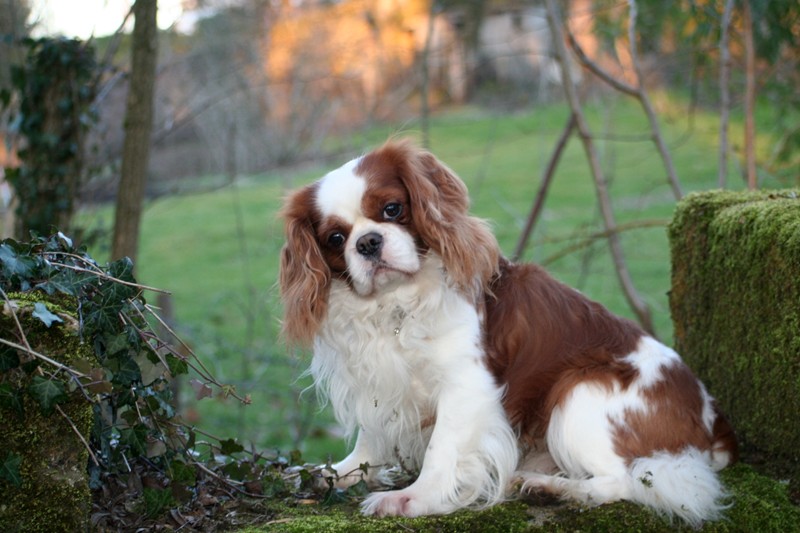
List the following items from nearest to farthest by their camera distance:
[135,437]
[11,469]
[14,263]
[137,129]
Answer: [11,469], [14,263], [135,437], [137,129]

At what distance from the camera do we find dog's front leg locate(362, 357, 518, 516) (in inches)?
125

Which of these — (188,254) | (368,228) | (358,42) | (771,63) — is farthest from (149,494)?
(188,254)

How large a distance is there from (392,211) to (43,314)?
1354mm

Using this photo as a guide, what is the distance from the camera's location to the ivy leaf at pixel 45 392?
239 centimetres

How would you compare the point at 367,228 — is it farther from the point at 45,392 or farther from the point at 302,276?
the point at 45,392

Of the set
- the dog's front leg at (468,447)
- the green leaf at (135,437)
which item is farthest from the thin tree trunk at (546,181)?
the green leaf at (135,437)

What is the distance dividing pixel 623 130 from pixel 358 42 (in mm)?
13843

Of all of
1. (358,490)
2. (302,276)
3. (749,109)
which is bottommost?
(358,490)

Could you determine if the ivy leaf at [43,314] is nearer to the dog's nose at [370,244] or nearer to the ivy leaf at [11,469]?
the ivy leaf at [11,469]

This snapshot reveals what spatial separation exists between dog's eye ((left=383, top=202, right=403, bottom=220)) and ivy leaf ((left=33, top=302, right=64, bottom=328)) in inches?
50.6

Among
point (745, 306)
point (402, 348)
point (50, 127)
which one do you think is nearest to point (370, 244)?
point (402, 348)

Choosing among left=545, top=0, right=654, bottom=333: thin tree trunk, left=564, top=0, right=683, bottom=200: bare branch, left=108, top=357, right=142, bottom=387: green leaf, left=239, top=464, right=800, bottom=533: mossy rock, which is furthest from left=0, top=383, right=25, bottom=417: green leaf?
left=564, top=0, right=683, bottom=200: bare branch

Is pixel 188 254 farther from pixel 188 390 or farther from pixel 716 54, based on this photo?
pixel 716 54

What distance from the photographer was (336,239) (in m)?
3.36
